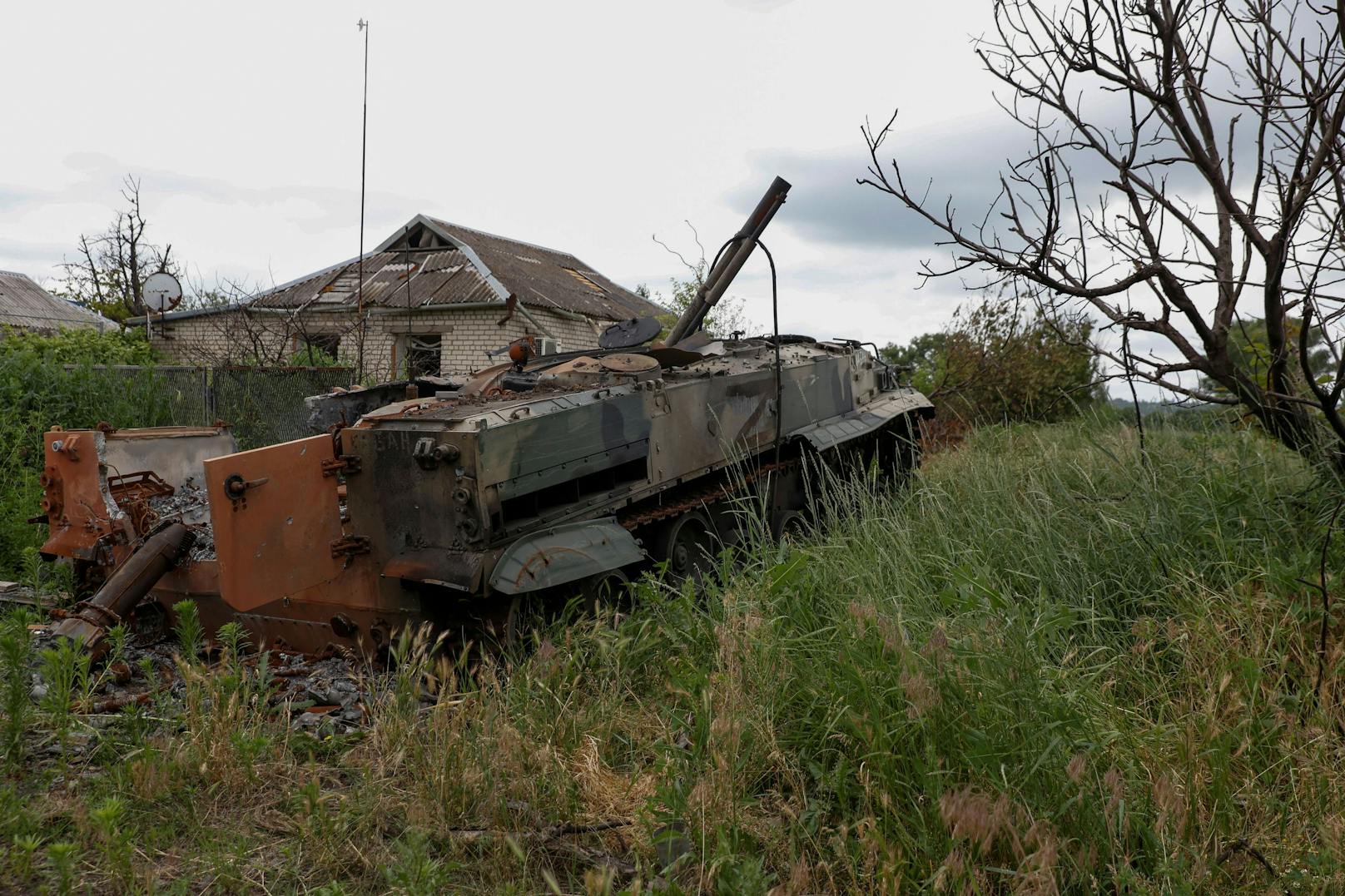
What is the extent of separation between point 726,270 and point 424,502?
4052 millimetres

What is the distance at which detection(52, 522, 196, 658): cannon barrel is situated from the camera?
5414mm

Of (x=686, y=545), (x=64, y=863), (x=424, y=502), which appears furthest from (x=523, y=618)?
(x=64, y=863)

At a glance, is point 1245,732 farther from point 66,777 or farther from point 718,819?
point 66,777

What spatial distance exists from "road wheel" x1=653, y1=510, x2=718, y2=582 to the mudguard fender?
0.78 metres

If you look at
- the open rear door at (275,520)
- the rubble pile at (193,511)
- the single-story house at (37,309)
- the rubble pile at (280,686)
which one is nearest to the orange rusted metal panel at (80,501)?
the rubble pile at (193,511)

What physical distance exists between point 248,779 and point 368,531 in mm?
2088

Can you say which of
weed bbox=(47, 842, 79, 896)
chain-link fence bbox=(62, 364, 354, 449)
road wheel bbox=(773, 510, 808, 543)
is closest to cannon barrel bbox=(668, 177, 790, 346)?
road wheel bbox=(773, 510, 808, 543)

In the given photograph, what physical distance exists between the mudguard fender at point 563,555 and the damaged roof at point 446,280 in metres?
11.7

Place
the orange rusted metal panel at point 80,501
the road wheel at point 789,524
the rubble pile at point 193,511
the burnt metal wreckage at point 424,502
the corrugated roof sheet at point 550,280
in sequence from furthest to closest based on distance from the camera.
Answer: the corrugated roof sheet at point 550,280
the road wheel at point 789,524
the orange rusted metal panel at point 80,501
the rubble pile at point 193,511
the burnt metal wreckage at point 424,502

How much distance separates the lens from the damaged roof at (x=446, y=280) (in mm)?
17844

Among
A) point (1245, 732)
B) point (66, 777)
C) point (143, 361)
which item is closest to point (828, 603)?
point (1245, 732)

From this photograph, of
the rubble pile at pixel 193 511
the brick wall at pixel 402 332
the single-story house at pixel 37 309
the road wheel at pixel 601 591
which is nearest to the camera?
the road wheel at pixel 601 591

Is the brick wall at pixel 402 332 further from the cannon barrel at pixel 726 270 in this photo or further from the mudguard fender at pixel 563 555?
the mudguard fender at pixel 563 555

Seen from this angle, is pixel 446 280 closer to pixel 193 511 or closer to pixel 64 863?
pixel 193 511
